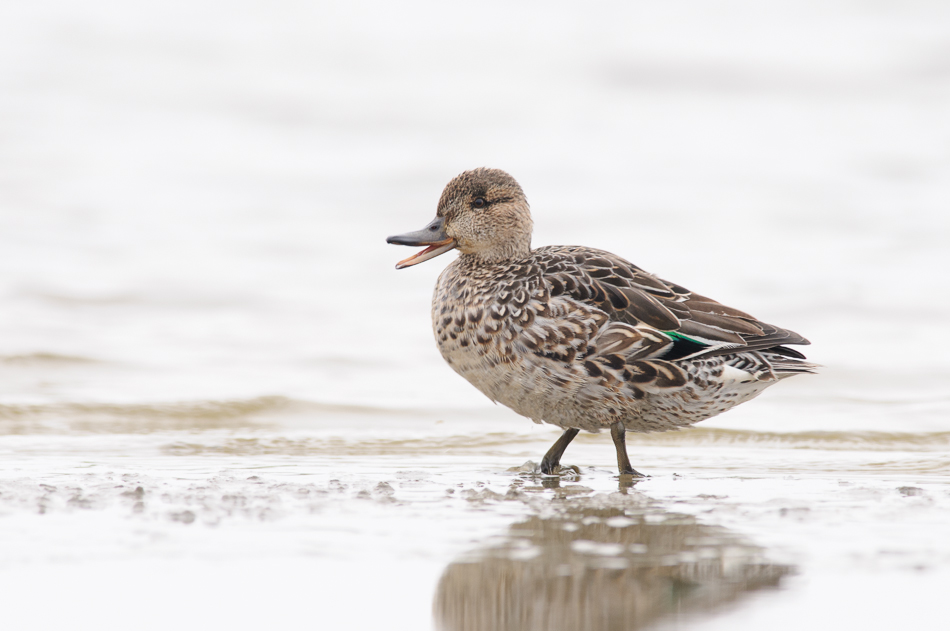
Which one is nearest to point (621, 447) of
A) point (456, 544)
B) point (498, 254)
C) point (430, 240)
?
point (498, 254)

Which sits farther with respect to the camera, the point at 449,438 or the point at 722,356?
the point at 449,438

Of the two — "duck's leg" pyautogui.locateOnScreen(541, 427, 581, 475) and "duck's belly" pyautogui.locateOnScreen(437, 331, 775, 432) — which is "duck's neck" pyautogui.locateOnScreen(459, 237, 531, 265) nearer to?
"duck's belly" pyautogui.locateOnScreen(437, 331, 775, 432)

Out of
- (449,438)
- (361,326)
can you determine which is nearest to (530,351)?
(449,438)

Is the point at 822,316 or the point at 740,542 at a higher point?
the point at 822,316

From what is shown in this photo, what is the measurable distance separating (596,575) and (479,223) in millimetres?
3045

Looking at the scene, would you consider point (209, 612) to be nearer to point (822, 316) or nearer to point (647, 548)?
point (647, 548)

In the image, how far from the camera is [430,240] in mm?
6008

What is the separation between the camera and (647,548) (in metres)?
3.57

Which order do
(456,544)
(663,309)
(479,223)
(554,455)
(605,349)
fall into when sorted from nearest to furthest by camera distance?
(456,544), (605,349), (663,309), (554,455), (479,223)

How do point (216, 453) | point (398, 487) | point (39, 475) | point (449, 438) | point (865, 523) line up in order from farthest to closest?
point (449, 438)
point (216, 453)
point (39, 475)
point (398, 487)
point (865, 523)

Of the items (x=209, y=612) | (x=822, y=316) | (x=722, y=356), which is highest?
(x=822, y=316)

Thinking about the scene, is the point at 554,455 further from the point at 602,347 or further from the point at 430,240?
the point at 430,240

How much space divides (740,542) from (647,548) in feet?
1.19

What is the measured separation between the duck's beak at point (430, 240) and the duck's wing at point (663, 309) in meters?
0.67
